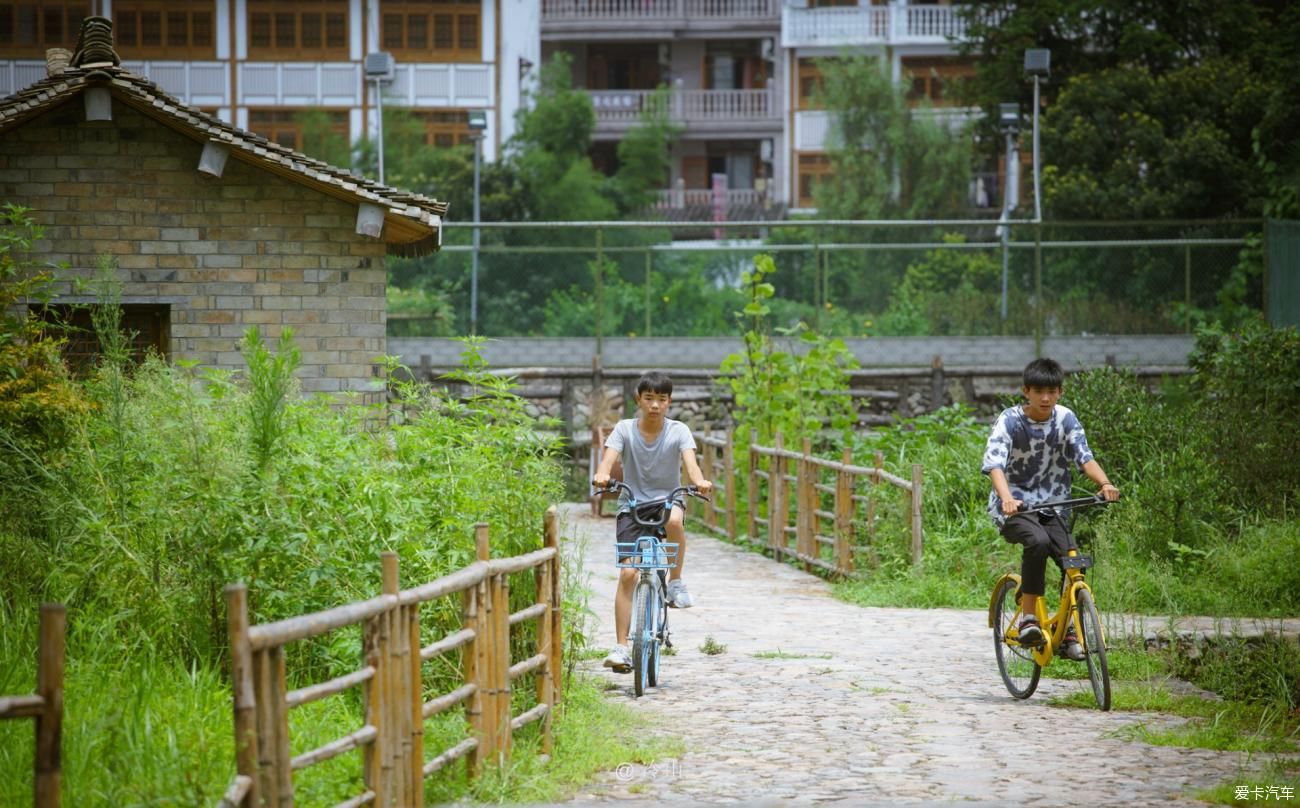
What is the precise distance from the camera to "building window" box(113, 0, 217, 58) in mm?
38750

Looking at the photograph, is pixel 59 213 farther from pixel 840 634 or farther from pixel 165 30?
pixel 165 30

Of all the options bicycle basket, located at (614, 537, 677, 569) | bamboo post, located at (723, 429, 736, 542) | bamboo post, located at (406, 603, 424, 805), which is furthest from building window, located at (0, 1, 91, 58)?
bamboo post, located at (406, 603, 424, 805)

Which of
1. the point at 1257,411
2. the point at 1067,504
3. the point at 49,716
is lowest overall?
the point at 49,716

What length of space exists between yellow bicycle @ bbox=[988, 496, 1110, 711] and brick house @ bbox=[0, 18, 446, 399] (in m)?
7.45

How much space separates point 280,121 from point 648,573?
3254cm

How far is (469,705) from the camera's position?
21.9 feet

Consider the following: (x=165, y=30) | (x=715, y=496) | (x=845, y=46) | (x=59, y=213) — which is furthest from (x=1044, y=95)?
(x=59, y=213)

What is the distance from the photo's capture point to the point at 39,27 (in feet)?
124

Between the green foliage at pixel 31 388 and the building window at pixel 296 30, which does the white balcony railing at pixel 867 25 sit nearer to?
the building window at pixel 296 30

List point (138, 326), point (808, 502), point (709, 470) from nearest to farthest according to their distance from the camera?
point (138, 326), point (808, 502), point (709, 470)

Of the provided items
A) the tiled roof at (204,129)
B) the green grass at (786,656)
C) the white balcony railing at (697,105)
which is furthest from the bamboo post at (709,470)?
the white balcony railing at (697,105)

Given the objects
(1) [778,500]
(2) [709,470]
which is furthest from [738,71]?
(1) [778,500]

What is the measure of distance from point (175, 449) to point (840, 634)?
5.11 m

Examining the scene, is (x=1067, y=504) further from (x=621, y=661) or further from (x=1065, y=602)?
(x=621, y=661)
